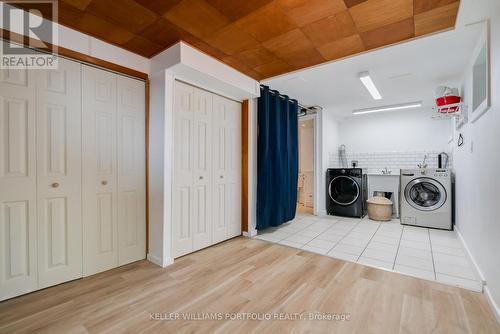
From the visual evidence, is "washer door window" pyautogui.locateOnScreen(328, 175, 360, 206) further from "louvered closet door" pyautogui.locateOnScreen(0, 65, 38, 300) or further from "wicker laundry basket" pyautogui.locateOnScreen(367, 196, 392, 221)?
"louvered closet door" pyautogui.locateOnScreen(0, 65, 38, 300)

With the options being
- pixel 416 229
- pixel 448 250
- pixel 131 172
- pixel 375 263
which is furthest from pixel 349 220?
pixel 131 172

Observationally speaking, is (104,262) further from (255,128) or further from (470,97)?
(470,97)

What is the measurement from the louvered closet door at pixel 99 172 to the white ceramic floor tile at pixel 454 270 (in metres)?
3.26

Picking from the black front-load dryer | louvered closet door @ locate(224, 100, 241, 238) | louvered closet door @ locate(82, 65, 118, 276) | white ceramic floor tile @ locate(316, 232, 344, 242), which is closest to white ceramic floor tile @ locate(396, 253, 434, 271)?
white ceramic floor tile @ locate(316, 232, 344, 242)

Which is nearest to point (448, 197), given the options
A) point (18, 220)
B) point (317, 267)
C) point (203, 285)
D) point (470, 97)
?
point (470, 97)

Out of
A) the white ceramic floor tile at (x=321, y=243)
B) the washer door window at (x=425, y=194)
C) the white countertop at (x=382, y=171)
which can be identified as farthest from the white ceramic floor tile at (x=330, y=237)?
the white countertop at (x=382, y=171)

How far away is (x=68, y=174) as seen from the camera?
76.9 inches

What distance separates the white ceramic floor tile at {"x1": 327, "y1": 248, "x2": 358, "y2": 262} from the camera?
2.43 metres

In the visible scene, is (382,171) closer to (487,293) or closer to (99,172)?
(487,293)

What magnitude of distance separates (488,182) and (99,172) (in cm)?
337

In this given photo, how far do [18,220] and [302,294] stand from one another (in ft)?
7.63

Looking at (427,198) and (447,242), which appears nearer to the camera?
(447,242)

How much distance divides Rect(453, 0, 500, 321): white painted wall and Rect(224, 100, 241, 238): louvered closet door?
255cm

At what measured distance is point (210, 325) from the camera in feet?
4.72
